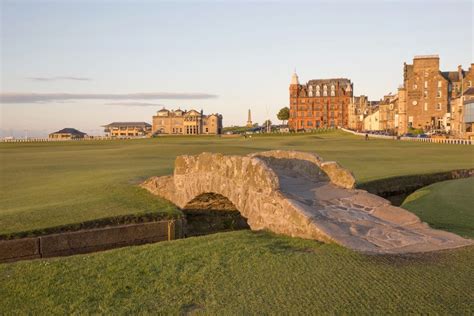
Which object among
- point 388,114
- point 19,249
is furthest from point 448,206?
point 388,114

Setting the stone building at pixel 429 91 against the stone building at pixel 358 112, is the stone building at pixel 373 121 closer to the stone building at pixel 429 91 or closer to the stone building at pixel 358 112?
the stone building at pixel 358 112

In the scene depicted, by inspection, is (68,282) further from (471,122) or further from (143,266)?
(471,122)

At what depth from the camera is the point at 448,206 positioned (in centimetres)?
1398

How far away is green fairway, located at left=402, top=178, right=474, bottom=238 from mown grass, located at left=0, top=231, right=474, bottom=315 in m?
3.21

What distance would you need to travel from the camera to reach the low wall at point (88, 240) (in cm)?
1155

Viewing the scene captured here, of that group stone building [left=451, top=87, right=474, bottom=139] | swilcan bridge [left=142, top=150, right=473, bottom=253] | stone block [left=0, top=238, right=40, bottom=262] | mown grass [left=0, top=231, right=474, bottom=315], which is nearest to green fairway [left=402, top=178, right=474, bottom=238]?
swilcan bridge [left=142, top=150, right=473, bottom=253]

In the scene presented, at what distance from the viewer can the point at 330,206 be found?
10359mm

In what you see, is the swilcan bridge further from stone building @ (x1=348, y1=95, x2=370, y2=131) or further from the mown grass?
stone building @ (x1=348, y1=95, x2=370, y2=131)

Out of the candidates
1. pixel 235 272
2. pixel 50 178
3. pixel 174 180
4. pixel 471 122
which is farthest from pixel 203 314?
pixel 471 122

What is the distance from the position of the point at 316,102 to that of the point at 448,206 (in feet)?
506

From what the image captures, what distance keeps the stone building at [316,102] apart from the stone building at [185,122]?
36.4 meters

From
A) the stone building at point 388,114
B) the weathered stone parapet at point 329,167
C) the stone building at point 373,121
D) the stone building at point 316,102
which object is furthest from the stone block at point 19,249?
the stone building at point 316,102

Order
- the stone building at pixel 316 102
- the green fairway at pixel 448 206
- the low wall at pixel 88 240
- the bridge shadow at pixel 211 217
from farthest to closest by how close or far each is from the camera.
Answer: the stone building at pixel 316 102, the bridge shadow at pixel 211 217, the low wall at pixel 88 240, the green fairway at pixel 448 206

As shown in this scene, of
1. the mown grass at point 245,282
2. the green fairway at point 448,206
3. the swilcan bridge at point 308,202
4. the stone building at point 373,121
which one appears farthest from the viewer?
the stone building at point 373,121
